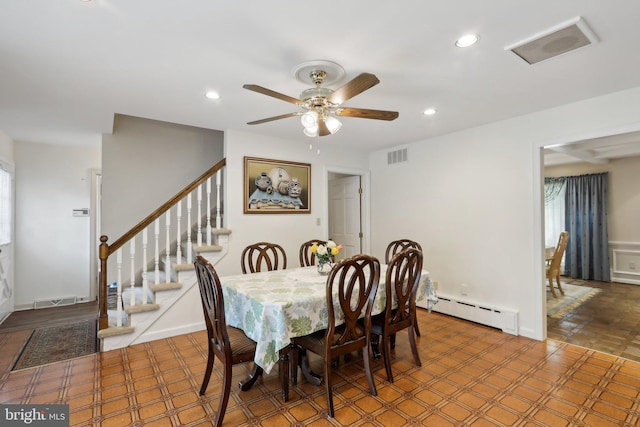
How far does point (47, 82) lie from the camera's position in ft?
8.20

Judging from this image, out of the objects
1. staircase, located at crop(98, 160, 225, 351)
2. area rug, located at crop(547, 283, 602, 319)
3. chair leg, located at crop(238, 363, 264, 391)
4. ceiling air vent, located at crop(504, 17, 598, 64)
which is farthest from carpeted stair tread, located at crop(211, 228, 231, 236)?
area rug, located at crop(547, 283, 602, 319)

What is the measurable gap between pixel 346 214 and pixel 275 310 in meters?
3.67

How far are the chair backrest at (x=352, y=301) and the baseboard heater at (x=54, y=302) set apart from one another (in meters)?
4.53

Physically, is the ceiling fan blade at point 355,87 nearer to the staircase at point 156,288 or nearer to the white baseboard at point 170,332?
the staircase at point 156,288

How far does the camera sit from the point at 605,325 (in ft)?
12.1

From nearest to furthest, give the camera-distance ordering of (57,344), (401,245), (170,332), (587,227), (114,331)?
(114,331), (57,344), (170,332), (401,245), (587,227)

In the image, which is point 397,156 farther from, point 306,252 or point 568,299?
point 568,299

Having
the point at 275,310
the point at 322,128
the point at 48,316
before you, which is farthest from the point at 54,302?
the point at 322,128

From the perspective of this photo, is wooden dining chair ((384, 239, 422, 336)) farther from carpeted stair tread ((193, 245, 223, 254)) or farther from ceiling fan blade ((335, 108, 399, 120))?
carpeted stair tread ((193, 245, 223, 254))

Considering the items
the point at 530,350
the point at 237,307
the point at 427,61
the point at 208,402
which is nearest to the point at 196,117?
the point at 237,307

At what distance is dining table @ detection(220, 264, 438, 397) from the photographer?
1975mm

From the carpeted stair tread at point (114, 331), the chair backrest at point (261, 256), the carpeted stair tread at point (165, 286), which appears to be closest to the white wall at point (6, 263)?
the carpeted stair tread at point (114, 331)

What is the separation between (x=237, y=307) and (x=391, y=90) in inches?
85.5

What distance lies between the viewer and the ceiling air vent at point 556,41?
1.79 m
